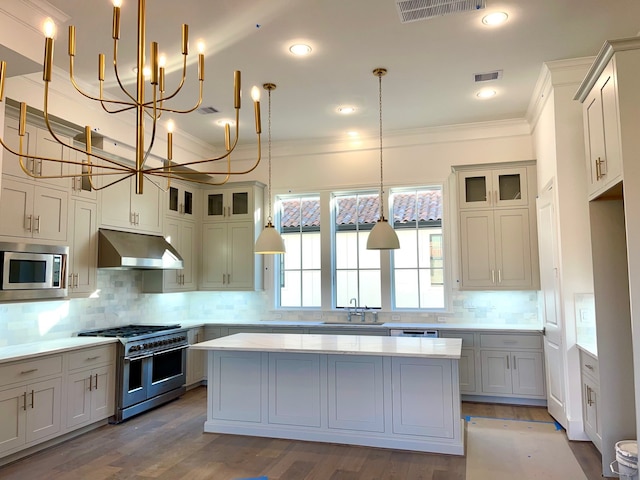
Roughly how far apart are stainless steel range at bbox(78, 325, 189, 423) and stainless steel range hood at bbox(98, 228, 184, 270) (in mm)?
715

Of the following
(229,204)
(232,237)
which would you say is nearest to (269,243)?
(232,237)

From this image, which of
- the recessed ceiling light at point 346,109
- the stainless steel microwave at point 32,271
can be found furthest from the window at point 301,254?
the stainless steel microwave at point 32,271

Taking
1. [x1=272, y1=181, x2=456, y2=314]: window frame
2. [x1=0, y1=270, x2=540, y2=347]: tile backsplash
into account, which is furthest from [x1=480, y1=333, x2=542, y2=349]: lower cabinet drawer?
[x1=272, y1=181, x2=456, y2=314]: window frame

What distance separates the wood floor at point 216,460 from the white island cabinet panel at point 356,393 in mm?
206

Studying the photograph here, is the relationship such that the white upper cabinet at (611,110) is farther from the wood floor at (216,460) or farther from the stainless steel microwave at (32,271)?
the stainless steel microwave at (32,271)

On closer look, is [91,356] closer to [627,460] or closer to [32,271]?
[32,271]

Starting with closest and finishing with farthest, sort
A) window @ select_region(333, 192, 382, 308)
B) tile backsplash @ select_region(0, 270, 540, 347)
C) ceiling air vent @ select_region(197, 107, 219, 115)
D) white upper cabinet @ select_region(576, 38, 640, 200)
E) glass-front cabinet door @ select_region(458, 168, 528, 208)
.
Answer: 1. white upper cabinet @ select_region(576, 38, 640, 200)
2. tile backsplash @ select_region(0, 270, 540, 347)
3. ceiling air vent @ select_region(197, 107, 219, 115)
4. glass-front cabinet door @ select_region(458, 168, 528, 208)
5. window @ select_region(333, 192, 382, 308)

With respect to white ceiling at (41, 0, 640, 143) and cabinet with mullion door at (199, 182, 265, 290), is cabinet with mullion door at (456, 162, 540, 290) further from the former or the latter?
cabinet with mullion door at (199, 182, 265, 290)

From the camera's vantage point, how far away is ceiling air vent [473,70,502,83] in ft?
14.7

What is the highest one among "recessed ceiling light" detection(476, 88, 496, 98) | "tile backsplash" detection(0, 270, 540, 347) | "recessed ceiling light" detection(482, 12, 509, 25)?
"recessed ceiling light" detection(476, 88, 496, 98)

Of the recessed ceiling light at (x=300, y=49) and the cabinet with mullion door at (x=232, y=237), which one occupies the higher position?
the recessed ceiling light at (x=300, y=49)

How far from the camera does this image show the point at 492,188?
5.50 m

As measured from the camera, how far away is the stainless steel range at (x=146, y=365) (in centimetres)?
465

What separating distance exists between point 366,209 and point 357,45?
2.83m
